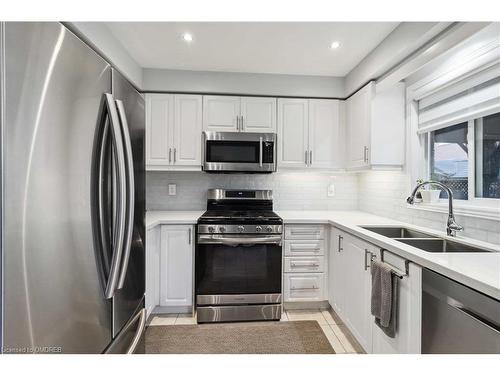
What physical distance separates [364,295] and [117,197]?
169 cm

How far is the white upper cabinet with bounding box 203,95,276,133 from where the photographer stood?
2594mm

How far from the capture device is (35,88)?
25.2 inches

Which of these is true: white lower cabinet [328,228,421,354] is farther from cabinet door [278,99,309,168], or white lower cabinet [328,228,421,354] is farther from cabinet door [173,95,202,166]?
cabinet door [173,95,202,166]

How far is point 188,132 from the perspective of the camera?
8.46ft

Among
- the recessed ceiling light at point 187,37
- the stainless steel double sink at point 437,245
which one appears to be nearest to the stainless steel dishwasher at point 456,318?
the stainless steel double sink at point 437,245

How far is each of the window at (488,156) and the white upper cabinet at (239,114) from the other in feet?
5.46

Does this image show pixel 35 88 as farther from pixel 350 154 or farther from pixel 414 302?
pixel 350 154

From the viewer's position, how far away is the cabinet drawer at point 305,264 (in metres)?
2.34

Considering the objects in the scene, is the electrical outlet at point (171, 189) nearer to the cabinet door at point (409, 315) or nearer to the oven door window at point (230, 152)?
the oven door window at point (230, 152)

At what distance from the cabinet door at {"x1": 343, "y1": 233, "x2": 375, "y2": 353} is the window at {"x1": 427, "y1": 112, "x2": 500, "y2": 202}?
86 cm

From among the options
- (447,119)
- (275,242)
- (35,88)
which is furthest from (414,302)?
(35,88)

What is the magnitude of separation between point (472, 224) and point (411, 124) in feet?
3.34

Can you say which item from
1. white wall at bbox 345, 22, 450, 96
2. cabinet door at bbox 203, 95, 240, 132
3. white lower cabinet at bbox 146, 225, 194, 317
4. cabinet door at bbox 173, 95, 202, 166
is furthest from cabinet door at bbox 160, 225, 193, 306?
white wall at bbox 345, 22, 450, 96

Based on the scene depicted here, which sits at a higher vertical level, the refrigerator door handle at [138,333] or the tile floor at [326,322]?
the refrigerator door handle at [138,333]
